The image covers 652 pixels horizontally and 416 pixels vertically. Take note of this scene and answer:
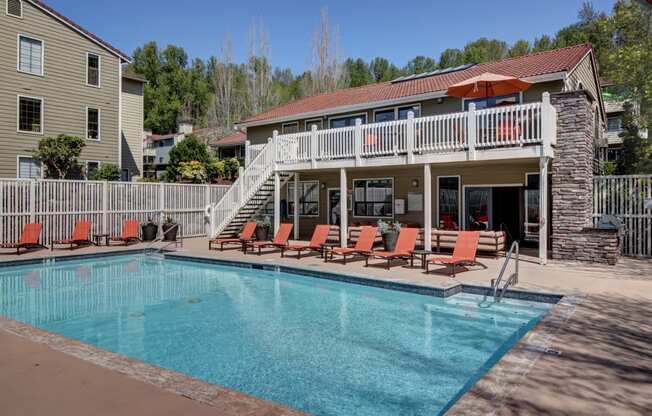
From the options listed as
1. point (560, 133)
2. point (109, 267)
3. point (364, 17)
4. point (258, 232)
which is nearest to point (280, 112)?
point (258, 232)

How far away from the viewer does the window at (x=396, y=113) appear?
635 inches

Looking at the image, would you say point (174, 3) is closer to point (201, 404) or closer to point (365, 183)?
point (365, 183)

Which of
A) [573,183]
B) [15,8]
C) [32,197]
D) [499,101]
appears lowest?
[32,197]

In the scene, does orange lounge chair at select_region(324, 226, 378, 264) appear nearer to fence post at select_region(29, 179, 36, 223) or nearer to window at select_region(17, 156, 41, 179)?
fence post at select_region(29, 179, 36, 223)

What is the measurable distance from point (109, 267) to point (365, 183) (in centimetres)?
961

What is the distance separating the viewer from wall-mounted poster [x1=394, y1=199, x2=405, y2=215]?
643 inches

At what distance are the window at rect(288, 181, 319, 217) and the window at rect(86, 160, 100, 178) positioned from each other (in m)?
9.37

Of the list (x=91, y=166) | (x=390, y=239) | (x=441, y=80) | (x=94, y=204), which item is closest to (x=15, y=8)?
(x=91, y=166)

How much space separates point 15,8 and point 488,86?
64.2 feet

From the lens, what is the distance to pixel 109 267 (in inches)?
493

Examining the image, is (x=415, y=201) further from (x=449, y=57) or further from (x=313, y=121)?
(x=449, y=57)

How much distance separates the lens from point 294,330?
6688mm

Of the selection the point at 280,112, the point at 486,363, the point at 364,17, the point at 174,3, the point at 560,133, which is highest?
the point at 364,17

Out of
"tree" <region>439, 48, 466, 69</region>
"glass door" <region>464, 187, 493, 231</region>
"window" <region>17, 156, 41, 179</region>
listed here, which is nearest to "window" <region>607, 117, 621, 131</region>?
"tree" <region>439, 48, 466, 69</region>
